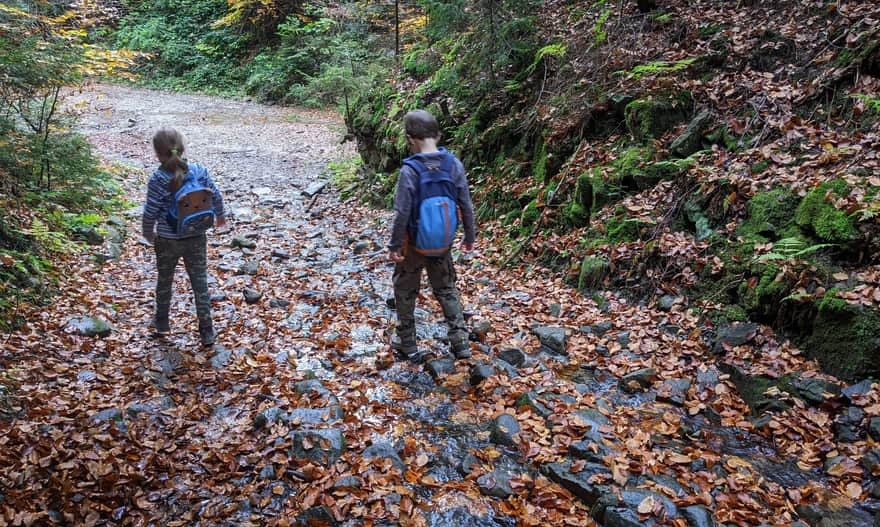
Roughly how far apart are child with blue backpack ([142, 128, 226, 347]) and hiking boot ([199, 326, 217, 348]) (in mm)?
173

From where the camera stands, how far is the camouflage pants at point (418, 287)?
4.80 m

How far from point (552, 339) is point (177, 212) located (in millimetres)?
3935

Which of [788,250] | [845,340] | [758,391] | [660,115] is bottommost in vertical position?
[758,391]

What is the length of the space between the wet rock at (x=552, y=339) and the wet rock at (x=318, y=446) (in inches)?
95.8

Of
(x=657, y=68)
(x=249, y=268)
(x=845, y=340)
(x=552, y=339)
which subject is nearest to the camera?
(x=845, y=340)

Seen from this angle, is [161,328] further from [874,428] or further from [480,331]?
[874,428]

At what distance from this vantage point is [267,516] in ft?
10.6

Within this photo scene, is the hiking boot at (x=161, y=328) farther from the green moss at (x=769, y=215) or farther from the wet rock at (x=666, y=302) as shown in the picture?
the green moss at (x=769, y=215)

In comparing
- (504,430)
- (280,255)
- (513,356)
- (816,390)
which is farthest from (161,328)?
(816,390)

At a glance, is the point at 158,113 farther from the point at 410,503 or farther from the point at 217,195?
the point at 410,503

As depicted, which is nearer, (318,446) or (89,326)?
(318,446)

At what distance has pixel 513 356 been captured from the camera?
512 centimetres

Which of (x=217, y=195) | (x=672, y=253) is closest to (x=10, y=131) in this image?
(x=217, y=195)

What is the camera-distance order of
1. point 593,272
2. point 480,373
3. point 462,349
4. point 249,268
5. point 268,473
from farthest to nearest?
point 249,268, point 593,272, point 462,349, point 480,373, point 268,473
